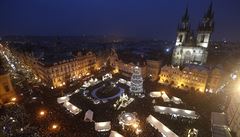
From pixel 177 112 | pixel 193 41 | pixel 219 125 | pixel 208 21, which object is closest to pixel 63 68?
pixel 177 112

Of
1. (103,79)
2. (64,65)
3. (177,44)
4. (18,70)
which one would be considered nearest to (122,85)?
(103,79)

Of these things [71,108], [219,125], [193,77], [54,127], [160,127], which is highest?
[193,77]

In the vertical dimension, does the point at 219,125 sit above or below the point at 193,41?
below

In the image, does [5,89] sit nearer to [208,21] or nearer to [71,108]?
[71,108]

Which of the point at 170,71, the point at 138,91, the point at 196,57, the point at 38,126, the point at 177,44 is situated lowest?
the point at 38,126

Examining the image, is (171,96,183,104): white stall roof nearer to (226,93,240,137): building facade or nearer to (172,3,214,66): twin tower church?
(226,93,240,137): building facade

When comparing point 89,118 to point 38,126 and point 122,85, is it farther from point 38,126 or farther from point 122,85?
point 122,85
